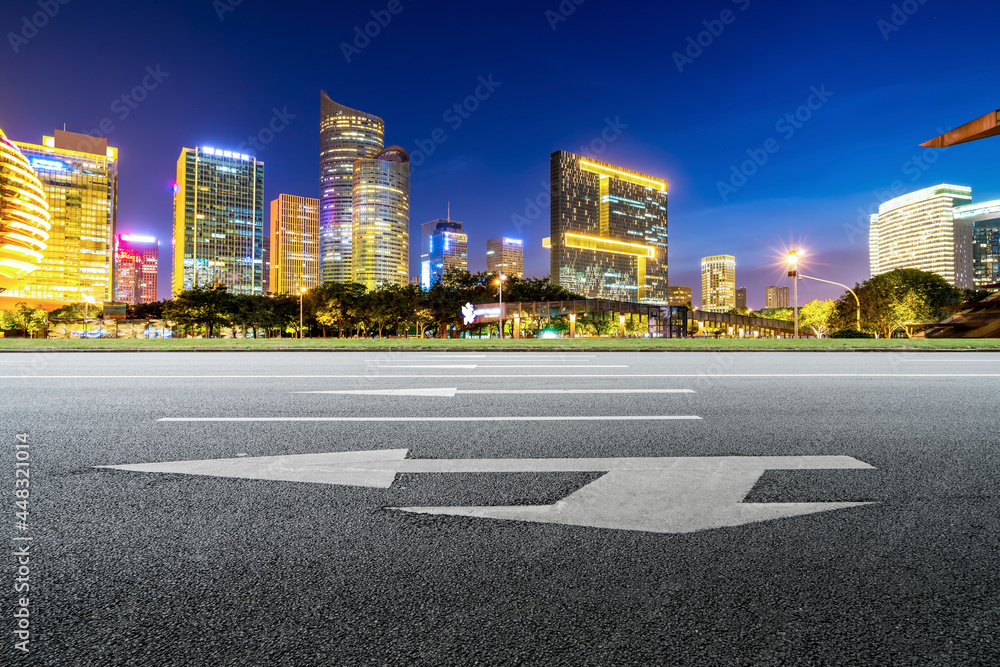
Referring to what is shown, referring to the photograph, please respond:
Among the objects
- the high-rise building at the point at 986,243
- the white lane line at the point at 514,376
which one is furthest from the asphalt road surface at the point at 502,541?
the high-rise building at the point at 986,243

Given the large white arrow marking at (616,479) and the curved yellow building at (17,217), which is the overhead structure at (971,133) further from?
the curved yellow building at (17,217)

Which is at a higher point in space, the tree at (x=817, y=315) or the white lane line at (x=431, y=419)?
the tree at (x=817, y=315)

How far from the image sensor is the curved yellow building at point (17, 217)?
2127 inches

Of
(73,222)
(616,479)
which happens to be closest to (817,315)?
(616,479)

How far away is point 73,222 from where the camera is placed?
17775cm

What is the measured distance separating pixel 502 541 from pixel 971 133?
46257mm

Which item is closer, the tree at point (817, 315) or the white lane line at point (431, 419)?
the white lane line at point (431, 419)

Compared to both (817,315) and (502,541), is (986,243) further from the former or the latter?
(502,541)

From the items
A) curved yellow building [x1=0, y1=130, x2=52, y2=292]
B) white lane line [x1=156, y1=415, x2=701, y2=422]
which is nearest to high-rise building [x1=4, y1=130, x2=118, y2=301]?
curved yellow building [x1=0, y1=130, x2=52, y2=292]

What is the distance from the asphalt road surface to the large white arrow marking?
Result: 2cm

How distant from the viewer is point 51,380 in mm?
10234

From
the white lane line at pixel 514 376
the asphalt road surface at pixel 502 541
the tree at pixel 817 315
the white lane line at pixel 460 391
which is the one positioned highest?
the tree at pixel 817 315

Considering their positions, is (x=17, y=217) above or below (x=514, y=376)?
above

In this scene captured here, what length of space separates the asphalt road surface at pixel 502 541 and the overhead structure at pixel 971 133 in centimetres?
3878
